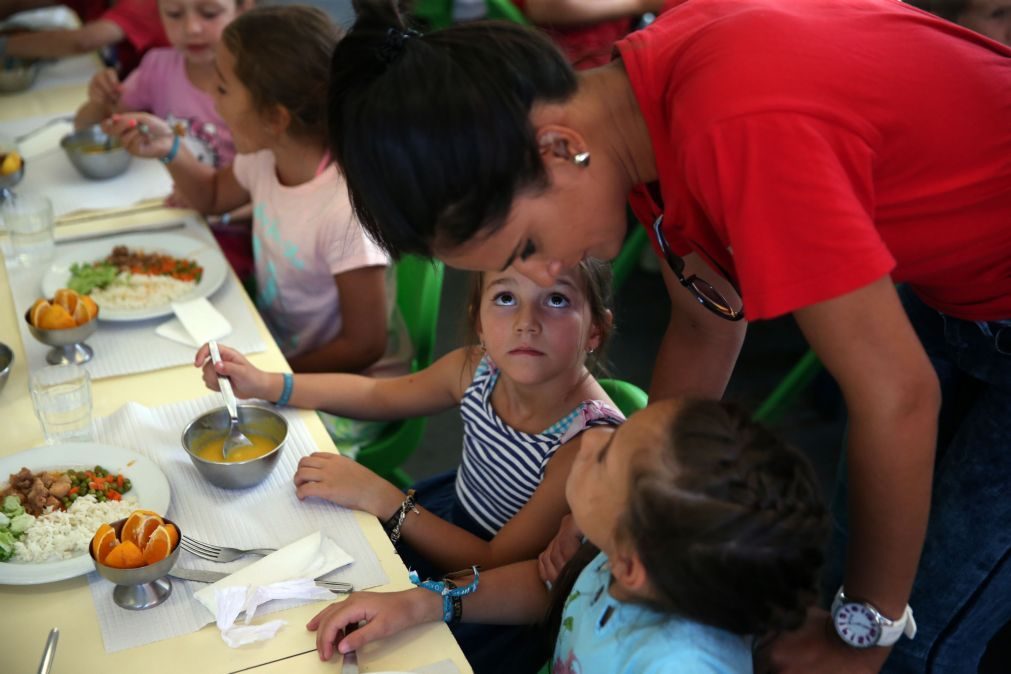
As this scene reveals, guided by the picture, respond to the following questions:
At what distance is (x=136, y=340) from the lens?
5.65ft

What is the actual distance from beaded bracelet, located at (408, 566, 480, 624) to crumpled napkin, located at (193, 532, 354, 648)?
0.11m

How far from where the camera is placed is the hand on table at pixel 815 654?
1106mm

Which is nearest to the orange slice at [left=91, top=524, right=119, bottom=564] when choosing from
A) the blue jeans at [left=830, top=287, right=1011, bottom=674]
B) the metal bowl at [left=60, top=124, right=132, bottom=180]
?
the blue jeans at [left=830, top=287, right=1011, bottom=674]

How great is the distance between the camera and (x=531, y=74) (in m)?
1.00

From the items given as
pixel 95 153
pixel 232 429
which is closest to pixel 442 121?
pixel 232 429

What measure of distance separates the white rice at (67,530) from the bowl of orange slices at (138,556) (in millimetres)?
70

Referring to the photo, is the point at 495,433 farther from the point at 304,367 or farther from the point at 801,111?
the point at 801,111

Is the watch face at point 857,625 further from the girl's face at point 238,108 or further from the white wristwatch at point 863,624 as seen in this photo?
the girl's face at point 238,108

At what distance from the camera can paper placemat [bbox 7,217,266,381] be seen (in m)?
1.65

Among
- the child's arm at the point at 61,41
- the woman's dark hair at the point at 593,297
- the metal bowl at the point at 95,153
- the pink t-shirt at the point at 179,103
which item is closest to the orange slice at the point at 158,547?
the woman's dark hair at the point at 593,297

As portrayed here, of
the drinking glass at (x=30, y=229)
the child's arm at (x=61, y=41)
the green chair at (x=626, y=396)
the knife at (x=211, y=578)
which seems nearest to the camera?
the knife at (x=211, y=578)

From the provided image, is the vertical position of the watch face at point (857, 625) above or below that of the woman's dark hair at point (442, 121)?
below

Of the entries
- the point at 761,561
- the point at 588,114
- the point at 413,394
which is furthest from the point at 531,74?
the point at 413,394

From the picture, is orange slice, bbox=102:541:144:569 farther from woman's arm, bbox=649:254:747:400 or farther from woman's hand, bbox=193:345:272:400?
woman's arm, bbox=649:254:747:400
